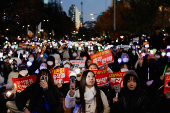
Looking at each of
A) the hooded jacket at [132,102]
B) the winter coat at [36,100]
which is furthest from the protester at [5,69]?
the hooded jacket at [132,102]

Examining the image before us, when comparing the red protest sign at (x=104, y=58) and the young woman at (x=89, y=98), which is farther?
the red protest sign at (x=104, y=58)

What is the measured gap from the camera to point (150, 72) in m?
8.77

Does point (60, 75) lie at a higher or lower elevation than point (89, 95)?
higher

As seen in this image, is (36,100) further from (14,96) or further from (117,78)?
(117,78)

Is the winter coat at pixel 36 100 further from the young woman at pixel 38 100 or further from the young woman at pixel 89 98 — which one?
the young woman at pixel 89 98

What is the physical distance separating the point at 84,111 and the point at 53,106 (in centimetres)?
57

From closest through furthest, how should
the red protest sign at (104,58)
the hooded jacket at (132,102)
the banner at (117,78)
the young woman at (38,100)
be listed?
the hooded jacket at (132,102), the young woman at (38,100), the banner at (117,78), the red protest sign at (104,58)

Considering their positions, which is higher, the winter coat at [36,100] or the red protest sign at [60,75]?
the red protest sign at [60,75]

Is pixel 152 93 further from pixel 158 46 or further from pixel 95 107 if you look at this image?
pixel 158 46

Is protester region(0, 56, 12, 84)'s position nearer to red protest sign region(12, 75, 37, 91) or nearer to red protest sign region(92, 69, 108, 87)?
red protest sign region(12, 75, 37, 91)

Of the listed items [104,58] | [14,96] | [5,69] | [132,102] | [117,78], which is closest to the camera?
[132,102]

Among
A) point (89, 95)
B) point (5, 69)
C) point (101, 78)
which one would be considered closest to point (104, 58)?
point (101, 78)

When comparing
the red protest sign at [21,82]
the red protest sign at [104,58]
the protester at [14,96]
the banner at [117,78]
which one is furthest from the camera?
the red protest sign at [104,58]

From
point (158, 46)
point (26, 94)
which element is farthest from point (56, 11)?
A: point (26, 94)
